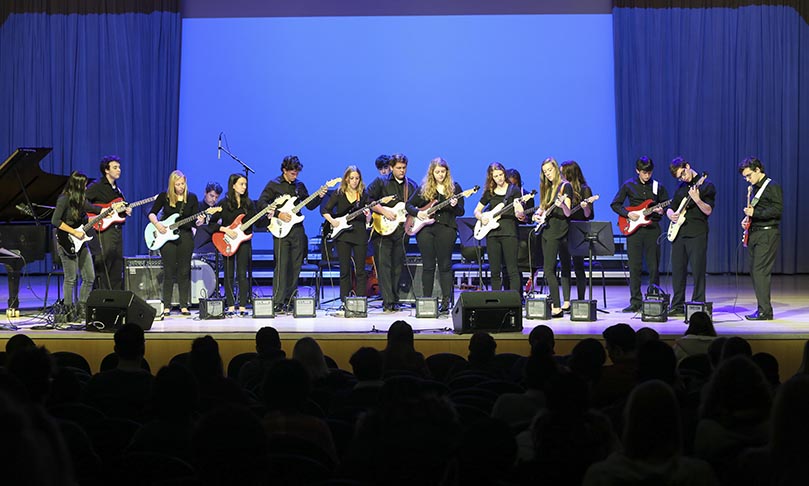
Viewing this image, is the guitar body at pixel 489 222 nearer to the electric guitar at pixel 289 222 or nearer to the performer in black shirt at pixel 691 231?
the electric guitar at pixel 289 222

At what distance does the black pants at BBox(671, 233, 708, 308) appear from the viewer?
401 inches

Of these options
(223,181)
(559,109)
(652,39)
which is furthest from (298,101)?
(652,39)

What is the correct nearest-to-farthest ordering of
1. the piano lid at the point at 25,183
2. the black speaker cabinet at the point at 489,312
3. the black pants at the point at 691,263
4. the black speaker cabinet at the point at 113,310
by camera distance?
the black speaker cabinet at the point at 489,312
the black speaker cabinet at the point at 113,310
the piano lid at the point at 25,183
the black pants at the point at 691,263

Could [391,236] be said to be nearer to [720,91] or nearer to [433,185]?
[433,185]

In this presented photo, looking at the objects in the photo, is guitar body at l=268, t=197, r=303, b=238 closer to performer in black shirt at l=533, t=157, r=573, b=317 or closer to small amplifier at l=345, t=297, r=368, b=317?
small amplifier at l=345, t=297, r=368, b=317

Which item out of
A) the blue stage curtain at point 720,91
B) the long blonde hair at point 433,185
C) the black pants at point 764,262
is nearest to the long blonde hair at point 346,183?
the long blonde hair at point 433,185

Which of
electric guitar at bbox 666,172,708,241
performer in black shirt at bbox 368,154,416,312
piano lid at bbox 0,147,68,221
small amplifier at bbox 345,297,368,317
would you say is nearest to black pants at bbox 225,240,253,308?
small amplifier at bbox 345,297,368,317

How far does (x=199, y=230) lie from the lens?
1161 cm

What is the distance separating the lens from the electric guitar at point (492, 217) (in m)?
10.3

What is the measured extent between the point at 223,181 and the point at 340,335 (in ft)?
28.2

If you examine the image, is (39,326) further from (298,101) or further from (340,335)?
(298,101)

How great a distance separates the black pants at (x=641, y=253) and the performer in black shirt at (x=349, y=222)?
317cm

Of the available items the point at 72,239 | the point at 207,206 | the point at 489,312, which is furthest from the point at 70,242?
the point at 489,312

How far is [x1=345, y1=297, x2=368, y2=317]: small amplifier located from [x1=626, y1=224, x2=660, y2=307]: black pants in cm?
319
